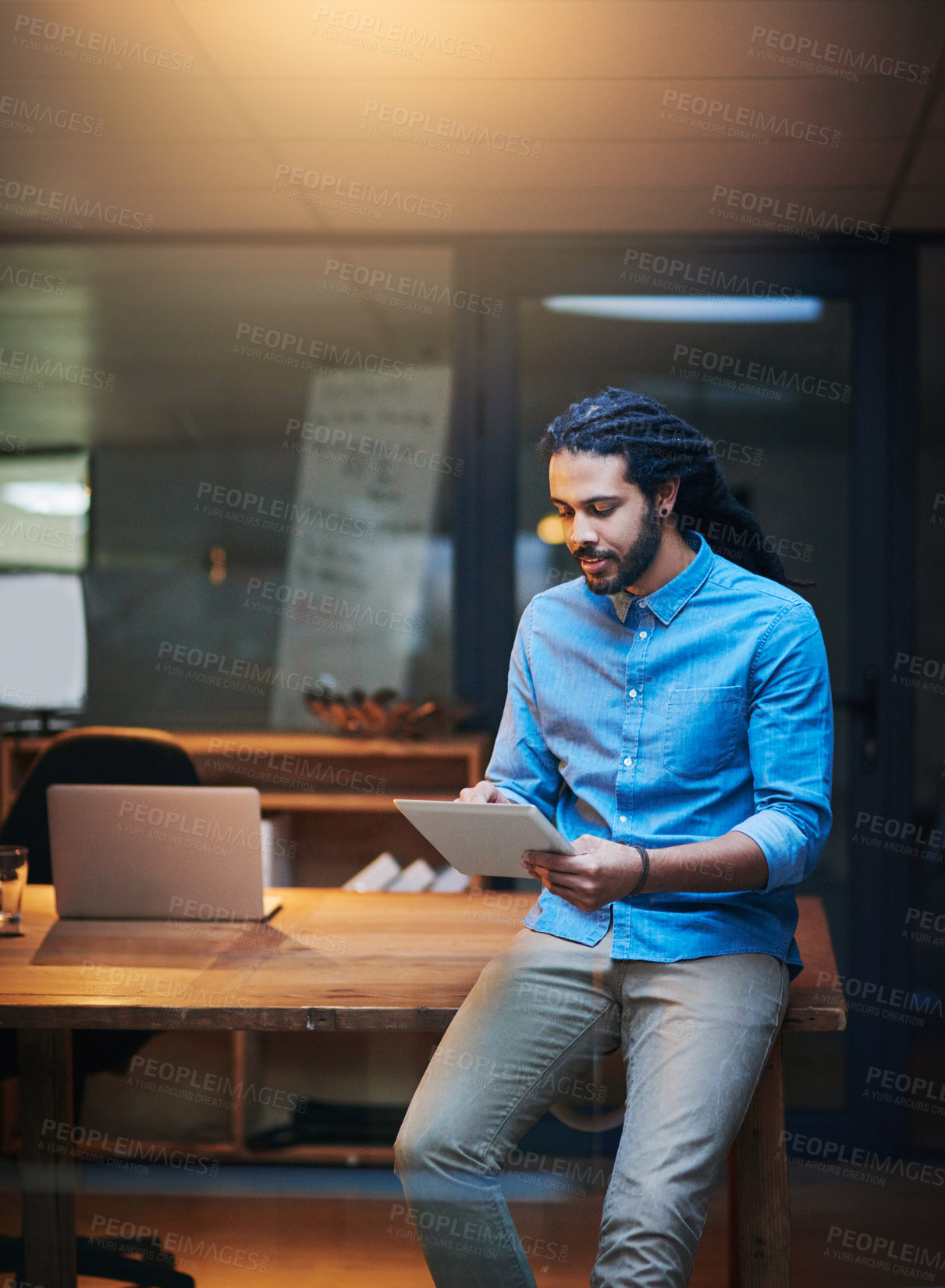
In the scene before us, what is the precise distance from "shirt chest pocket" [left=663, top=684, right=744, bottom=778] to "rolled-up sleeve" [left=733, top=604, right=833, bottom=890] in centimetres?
3

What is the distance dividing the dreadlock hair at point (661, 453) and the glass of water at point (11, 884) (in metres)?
1.11

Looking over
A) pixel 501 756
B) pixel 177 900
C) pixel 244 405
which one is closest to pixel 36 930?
pixel 177 900

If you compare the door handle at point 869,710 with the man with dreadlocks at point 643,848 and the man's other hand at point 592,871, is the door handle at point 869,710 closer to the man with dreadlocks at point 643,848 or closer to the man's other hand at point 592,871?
the man with dreadlocks at point 643,848

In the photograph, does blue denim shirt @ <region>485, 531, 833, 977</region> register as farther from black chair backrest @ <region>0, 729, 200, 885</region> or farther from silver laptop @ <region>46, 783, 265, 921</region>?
black chair backrest @ <region>0, 729, 200, 885</region>

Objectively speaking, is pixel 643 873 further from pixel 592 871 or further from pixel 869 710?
pixel 869 710

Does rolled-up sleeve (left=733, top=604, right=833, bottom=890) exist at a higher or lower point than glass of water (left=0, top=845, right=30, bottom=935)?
higher

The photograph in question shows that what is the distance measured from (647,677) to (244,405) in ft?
16.0

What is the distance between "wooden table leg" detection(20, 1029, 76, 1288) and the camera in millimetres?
1852

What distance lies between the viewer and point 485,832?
146cm

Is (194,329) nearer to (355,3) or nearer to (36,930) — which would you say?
(355,3)

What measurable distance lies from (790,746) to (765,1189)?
60 cm

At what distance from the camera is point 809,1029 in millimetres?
1574

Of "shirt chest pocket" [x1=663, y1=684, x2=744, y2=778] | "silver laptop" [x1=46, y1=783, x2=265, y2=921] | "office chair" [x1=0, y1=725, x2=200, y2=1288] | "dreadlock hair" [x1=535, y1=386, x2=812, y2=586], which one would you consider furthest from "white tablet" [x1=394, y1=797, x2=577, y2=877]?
"office chair" [x1=0, y1=725, x2=200, y2=1288]

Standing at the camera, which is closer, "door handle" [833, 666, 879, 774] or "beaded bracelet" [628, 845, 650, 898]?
"beaded bracelet" [628, 845, 650, 898]
